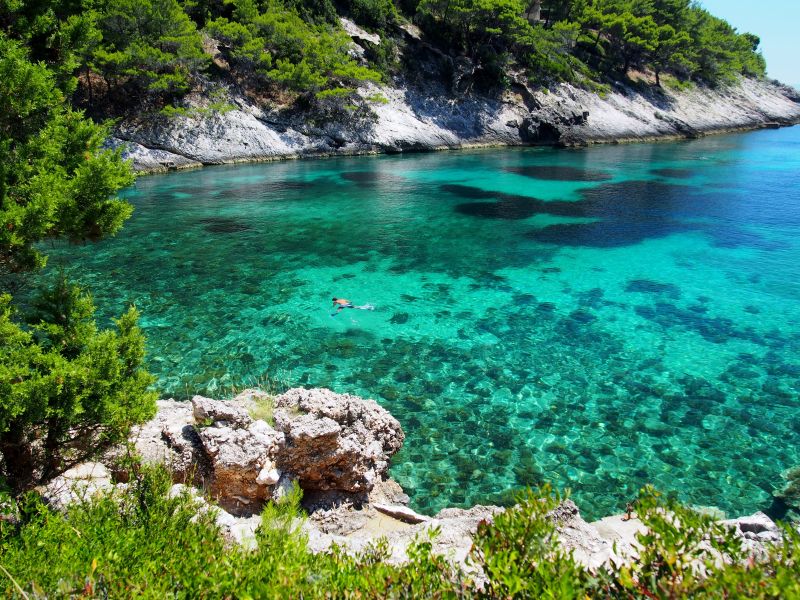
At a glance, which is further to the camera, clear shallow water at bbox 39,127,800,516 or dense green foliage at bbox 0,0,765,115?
dense green foliage at bbox 0,0,765,115

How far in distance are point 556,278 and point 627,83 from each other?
224 feet

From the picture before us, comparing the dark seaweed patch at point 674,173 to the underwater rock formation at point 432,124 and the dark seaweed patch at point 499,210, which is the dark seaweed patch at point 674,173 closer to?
the dark seaweed patch at point 499,210

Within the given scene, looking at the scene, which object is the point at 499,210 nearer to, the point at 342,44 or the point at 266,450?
the point at 266,450

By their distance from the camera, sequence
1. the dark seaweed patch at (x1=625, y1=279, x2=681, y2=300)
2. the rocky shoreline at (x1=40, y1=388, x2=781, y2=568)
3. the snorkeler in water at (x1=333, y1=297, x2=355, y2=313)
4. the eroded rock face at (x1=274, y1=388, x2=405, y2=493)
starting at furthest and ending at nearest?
the dark seaweed patch at (x1=625, y1=279, x2=681, y2=300) → the snorkeler in water at (x1=333, y1=297, x2=355, y2=313) → the eroded rock face at (x1=274, y1=388, x2=405, y2=493) → the rocky shoreline at (x1=40, y1=388, x2=781, y2=568)

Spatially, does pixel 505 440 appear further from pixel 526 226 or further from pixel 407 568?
pixel 526 226

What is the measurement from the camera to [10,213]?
5.60 metres

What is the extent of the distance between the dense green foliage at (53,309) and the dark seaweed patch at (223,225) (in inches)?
740

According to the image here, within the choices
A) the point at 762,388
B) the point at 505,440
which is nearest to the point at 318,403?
the point at 505,440

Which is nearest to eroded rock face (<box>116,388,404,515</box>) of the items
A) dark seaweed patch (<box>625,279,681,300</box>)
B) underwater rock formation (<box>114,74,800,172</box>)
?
dark seaweed patch (<box>625,279,681,300</box>)

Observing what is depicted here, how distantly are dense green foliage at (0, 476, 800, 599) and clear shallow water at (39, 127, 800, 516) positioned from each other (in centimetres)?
457

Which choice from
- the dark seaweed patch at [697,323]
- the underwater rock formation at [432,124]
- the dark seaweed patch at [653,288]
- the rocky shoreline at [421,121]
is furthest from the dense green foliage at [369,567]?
the underwater rock formation at [432,124]

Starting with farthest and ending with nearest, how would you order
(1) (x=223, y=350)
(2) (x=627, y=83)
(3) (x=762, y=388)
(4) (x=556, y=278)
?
(2) (x=627, y=83) < (4) (x=556, y=278) < (1) (x=223, y=350) < (3) (x=762, y=388)

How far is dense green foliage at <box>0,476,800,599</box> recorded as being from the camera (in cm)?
349

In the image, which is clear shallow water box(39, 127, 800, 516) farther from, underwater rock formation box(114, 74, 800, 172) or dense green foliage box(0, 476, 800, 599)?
underwater rock formation box(114, 74, 800, 172)
